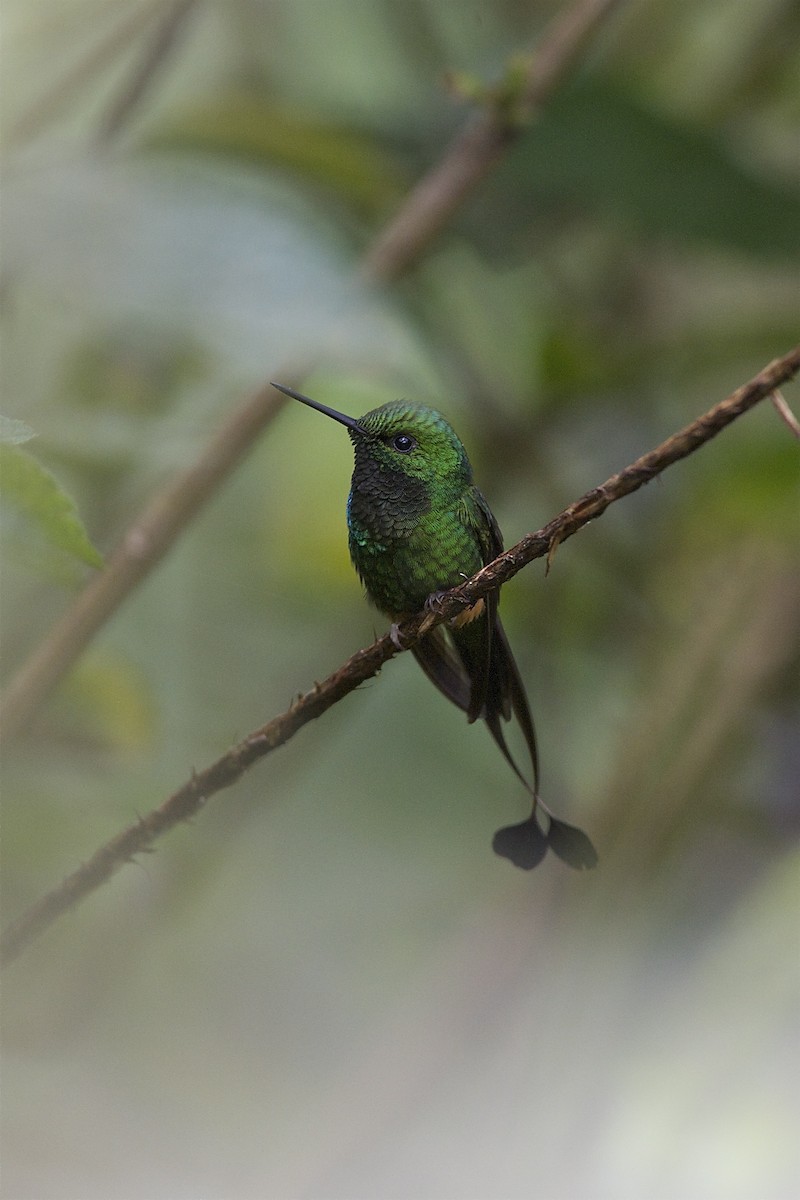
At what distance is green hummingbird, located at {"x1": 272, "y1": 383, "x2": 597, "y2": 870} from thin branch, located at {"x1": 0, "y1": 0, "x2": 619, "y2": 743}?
200 mm

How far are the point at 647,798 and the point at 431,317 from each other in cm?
65

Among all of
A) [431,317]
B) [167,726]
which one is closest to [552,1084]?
[167,726]

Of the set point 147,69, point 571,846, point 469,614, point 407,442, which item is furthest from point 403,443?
point 147,69

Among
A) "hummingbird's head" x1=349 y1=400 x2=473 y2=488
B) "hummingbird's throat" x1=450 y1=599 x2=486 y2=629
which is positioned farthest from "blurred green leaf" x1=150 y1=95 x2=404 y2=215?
"hummingbird's throat" x1=450 y1=599 x2=486 y2=629

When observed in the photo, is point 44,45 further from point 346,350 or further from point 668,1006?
point 668,1006

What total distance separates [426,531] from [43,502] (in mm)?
409

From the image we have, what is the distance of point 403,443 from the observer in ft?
2.91

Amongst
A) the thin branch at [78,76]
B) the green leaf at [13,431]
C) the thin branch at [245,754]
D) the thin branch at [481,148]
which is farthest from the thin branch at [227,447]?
the thin branch at [78,76]

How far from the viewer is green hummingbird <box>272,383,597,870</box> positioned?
0.86 meters

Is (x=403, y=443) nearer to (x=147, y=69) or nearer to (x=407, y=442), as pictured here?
(x=407, y=442)

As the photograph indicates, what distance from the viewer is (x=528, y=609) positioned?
161 centimetres

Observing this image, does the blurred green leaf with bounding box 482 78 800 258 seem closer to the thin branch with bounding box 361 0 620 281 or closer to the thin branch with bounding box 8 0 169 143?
the thin branch with bounding box 361 0 620 281

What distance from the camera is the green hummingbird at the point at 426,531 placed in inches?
33.8

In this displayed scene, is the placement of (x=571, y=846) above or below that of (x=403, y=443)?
below
